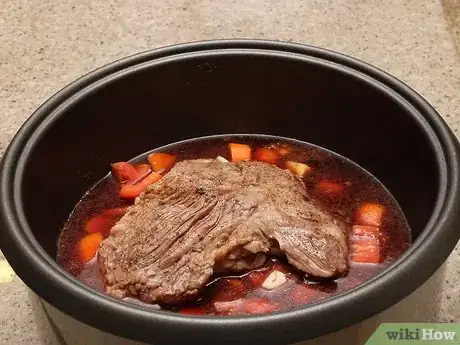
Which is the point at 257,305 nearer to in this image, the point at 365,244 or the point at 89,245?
the point at 365,244

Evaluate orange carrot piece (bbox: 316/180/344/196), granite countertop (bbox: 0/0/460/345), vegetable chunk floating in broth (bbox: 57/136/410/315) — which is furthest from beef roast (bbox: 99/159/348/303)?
granite countertop (bbox: 0/0/460/345)

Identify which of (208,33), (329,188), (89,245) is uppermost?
(208,33)

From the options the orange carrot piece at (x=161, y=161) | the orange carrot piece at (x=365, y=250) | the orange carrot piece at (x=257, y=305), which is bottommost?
the orange carrot piece at (x=257, y=305)

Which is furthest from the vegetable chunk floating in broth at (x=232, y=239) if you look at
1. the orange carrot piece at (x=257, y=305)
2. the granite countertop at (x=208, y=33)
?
the granite countertop at (x=208, y=33)

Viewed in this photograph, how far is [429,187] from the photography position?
1185mm

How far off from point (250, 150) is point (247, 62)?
0.59 feet

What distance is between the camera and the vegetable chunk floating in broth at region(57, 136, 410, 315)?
111 centimetres

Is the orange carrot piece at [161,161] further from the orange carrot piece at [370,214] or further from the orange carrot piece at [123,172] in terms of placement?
the orange carrot piece at [370,214]

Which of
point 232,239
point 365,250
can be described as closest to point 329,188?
point 365,250

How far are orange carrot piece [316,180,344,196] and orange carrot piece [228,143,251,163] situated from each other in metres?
0.17

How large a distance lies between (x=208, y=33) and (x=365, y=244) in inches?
37.8

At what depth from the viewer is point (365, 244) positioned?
1225mm

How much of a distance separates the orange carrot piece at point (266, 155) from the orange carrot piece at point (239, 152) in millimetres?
17

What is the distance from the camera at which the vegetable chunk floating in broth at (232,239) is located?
1112 millimetres
